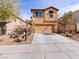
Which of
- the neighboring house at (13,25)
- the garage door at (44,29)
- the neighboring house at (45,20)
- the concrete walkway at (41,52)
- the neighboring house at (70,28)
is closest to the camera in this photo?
the concrete walkway at (41,52)

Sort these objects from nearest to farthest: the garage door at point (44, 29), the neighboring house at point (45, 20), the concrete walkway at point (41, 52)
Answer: the concrete walkway at point (41, 52), the garage door at point (44, 29), the neighboring house at point (45, 20)

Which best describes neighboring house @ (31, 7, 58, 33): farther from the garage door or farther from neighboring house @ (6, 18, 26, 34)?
neighboring house @ (6, 18, 26, 34)

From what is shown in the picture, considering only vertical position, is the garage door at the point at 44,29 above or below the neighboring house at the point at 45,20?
below

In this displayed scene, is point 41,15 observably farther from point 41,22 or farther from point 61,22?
point 61,22

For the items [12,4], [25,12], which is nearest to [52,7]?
[25,12]

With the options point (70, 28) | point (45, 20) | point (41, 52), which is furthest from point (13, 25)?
point (41, 52)

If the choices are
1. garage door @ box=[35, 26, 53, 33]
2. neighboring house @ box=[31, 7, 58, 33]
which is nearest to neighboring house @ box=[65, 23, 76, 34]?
neighboring house @ box=[31, 7, 58, 33]

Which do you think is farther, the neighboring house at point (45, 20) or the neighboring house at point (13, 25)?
the neighboring house at point (45, 20)

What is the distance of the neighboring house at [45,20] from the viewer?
40.3m

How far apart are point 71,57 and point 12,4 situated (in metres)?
13.7

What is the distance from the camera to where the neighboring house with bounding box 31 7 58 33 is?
40.3 m

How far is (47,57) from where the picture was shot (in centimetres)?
1066

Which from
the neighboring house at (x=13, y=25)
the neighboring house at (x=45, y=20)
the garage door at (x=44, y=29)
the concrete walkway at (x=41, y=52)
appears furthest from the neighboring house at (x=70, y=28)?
the concrete walkway at (x=41, y=52)

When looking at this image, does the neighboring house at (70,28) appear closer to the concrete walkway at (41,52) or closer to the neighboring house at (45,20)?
the neighboring house at (45,20)
